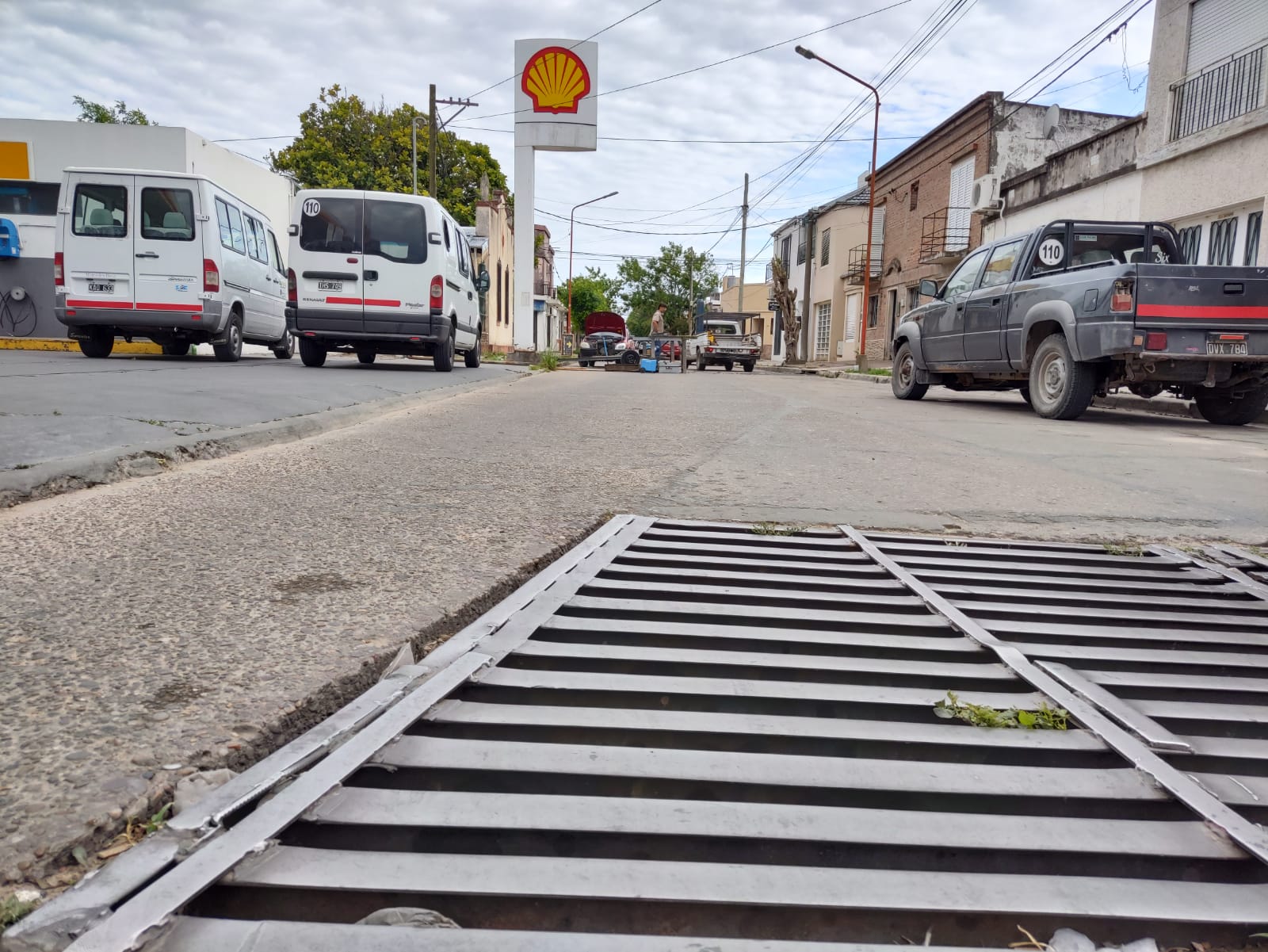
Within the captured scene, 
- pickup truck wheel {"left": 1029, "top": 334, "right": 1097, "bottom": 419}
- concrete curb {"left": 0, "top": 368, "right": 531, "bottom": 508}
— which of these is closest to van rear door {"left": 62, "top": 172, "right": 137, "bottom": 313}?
concrete curb {"left": 0, "top": 368, "right": 531, "bottom": 508}

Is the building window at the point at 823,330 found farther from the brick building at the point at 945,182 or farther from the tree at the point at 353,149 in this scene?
the tree at the point at 353,149

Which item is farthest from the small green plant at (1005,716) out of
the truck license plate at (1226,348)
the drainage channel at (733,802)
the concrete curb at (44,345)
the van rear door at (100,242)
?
the concrete curb at (44,345)

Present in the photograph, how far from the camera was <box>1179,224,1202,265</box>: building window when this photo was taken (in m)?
15.1

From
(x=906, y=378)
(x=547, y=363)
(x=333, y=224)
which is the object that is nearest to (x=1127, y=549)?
(x=906, y=378)

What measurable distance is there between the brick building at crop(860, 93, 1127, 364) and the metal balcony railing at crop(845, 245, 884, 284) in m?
0.11

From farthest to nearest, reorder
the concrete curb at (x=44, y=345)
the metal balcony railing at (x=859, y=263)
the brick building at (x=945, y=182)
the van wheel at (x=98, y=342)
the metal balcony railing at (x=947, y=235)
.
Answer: the metal balcony railing at (x=859, y=263), the metal balcony railing at (x=947, y=235), the brick building at (x=945, y=182), the concrete curb at (x=44, y=345), the van wheel at (x=98, y=342)

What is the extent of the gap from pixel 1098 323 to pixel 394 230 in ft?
26.9

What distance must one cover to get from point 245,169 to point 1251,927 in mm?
26278

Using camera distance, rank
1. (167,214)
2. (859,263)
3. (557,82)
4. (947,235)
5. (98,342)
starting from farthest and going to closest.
Result: (859,263)
(947,235)
(557,82)
(98,342)
(167,214)

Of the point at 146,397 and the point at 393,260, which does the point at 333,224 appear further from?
the point at 146,397

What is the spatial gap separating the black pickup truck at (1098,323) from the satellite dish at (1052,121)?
648 inches

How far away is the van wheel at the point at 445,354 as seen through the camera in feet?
39.7

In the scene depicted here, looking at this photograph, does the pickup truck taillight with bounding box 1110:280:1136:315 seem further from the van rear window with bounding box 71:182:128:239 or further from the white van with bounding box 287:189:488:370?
the van rear window with bounding box 71:182:128:239

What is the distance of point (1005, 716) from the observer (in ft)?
5.81
